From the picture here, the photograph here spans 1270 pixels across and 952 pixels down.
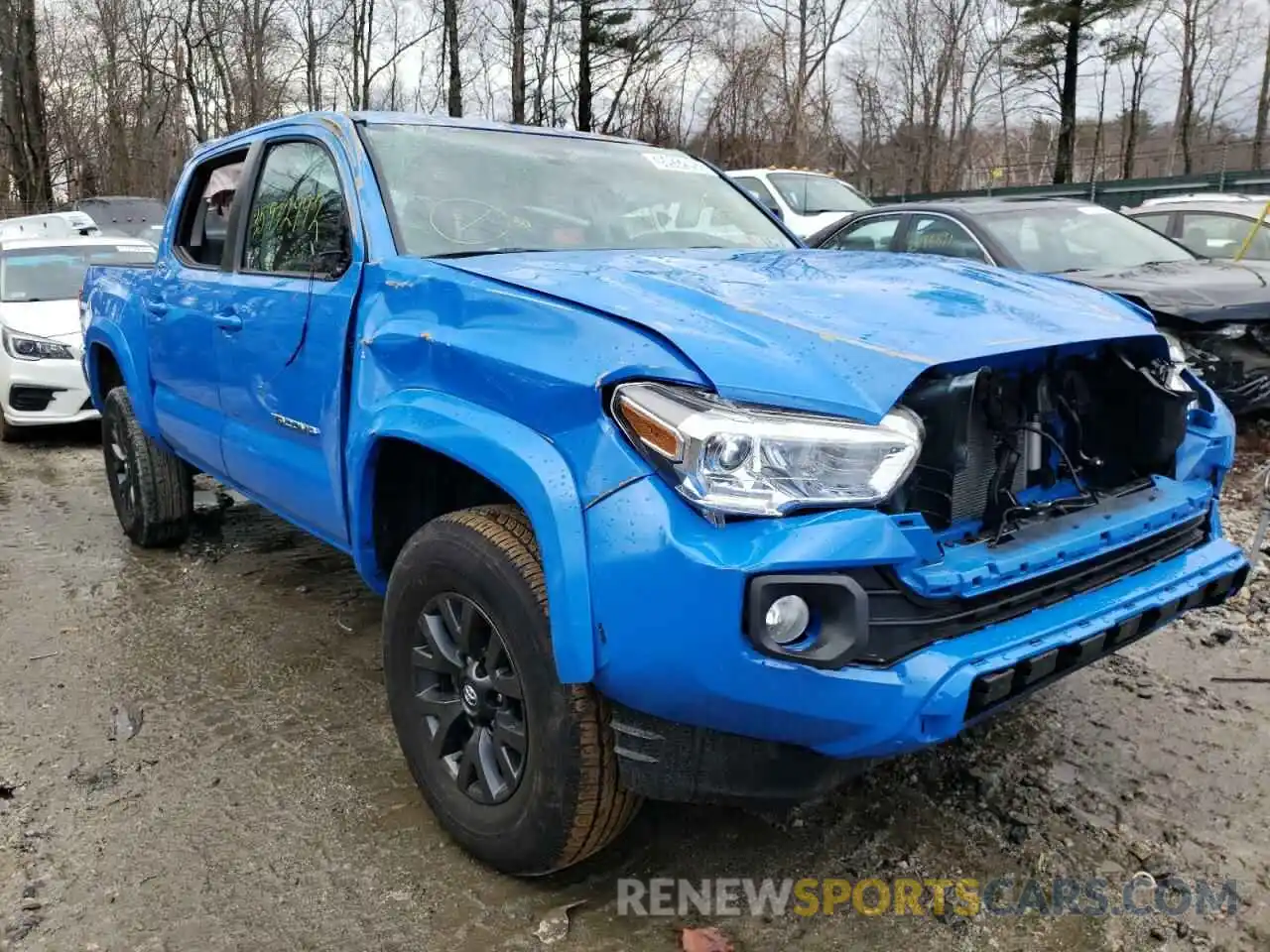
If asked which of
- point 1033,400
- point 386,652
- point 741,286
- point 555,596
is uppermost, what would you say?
point 741,286

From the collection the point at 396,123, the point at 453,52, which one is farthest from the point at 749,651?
the point at 453,52

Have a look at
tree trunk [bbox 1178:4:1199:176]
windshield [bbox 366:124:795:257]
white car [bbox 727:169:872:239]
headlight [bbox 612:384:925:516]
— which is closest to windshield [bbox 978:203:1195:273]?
windshield [bbox 366:124:795:257]

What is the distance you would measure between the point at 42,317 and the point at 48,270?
0.86 m

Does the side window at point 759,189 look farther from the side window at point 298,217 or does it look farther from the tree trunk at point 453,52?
the tree trunk at point 453,52

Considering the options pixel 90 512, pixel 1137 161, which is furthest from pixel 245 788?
pixel 1137 161

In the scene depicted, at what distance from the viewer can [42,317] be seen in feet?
25.9

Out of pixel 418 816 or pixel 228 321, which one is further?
pixel 228 321

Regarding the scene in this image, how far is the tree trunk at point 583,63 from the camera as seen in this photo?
25891 millimetres

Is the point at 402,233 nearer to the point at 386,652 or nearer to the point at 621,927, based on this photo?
the point at 386,652

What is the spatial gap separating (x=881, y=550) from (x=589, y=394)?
2.14 ft

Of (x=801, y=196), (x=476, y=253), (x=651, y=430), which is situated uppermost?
(x=801, y=196)

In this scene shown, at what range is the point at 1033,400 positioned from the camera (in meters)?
2.35

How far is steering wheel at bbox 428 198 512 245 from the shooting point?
9.87ft

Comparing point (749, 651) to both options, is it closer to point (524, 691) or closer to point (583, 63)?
point (524, 691)
